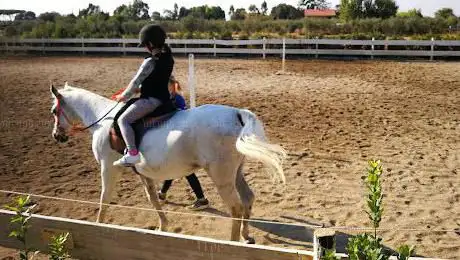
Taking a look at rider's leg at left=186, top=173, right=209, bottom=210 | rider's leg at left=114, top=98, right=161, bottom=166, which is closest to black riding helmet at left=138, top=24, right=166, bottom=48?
rider's leg at left=114, top=98, right=161, bottom=166

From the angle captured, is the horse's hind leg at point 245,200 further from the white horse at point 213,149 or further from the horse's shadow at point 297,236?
the horse's shadow at point 297,236

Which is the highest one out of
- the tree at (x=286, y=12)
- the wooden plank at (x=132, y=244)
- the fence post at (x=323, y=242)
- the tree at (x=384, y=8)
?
the tree at (x=286, y=12)

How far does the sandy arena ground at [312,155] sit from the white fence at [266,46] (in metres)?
5.87

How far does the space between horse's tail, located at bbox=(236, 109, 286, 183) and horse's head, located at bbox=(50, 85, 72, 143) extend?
7.84ft

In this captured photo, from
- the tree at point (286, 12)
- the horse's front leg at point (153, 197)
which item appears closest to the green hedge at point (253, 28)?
the horse's front leg at point (153, 197)

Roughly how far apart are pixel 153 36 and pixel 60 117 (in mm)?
1857

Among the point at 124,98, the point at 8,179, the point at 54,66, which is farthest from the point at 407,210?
the point at 54,66

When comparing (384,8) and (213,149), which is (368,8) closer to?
(384,8)

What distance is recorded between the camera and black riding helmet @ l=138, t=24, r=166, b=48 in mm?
4449

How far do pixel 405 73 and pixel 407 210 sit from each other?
12782 millimetres

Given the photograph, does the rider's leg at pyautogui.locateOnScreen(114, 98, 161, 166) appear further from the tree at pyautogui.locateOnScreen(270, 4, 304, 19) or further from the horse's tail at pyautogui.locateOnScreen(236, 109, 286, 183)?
the tree at pyautogui.locateOnScreen(270, 4, 304, 19)

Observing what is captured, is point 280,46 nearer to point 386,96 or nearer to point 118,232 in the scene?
point 386,96

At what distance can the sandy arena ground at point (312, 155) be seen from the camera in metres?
5.50

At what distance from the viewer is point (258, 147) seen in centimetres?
421
